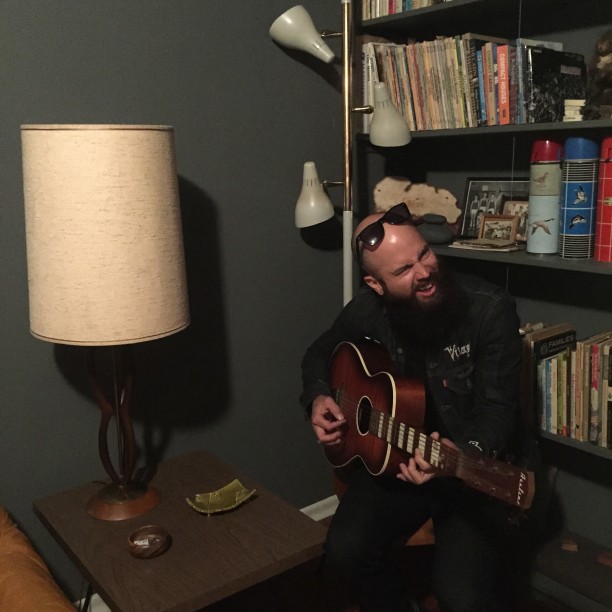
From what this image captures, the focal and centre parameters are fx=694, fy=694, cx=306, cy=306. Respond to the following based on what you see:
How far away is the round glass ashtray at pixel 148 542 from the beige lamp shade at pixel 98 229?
43 centimetres

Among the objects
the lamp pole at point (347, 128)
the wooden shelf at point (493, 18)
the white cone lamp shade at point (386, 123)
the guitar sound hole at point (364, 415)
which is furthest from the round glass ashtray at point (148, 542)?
the wooden shelf at point (493, 18)

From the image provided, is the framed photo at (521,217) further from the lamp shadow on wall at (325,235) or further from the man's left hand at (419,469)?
the man's left hand at (419,469)

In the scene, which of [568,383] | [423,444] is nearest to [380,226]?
[423,444]

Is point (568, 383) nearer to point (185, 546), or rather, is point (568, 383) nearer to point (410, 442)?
point (410, 442)

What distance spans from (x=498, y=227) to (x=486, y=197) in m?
0.13

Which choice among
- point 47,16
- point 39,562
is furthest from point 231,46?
point 39,562

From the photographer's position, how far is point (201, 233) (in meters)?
2.04

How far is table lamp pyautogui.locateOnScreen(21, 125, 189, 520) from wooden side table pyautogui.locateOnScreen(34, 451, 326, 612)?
1.50 ft

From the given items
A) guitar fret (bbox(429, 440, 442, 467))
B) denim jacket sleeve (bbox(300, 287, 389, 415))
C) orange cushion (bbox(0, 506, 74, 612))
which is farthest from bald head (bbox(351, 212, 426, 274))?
orange cushion (bbox(0, 506, 74, 612))

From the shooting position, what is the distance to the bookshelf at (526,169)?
1940 millimetres

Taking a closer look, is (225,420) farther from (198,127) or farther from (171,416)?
(198,127)

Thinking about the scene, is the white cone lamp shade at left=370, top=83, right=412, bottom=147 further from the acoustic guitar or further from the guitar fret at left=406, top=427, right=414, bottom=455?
the guitar fret at left=406, top=427, right=414, bottom=455

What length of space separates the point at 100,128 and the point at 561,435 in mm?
1458

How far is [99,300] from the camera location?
138cm
